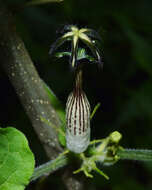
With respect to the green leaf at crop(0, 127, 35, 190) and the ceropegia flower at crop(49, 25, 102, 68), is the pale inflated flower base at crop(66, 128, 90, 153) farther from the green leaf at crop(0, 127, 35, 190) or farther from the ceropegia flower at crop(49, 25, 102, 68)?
the ceropegia flower at crop(49, 25, 102, 68)

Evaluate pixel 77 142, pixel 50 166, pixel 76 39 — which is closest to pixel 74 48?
pixel 76 39

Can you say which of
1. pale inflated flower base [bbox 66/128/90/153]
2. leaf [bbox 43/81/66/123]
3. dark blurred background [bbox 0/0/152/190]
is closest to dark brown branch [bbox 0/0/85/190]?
leaf [bbox 43/81/66/123]

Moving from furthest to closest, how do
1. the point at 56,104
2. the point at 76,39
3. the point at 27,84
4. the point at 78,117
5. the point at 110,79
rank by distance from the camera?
the point at 110,79 → the point at 56,104 → the point at 27,84 → the point at 78,117 → the point at 76,39

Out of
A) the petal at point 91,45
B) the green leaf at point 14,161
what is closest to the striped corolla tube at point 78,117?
the petal at point 91,45

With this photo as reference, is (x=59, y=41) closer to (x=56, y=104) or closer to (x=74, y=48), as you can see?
(x=74, y=48)

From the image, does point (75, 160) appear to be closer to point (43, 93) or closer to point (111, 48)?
point (43, 93)

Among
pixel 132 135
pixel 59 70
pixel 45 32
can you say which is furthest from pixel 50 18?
pixel 132 135
